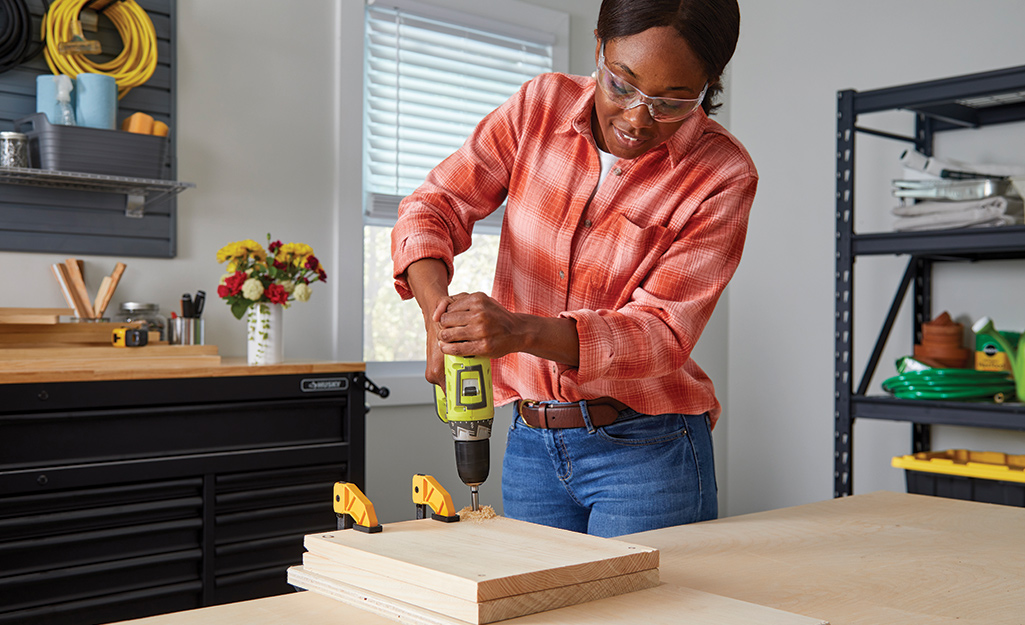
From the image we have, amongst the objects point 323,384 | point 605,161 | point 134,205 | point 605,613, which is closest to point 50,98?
point 134,205

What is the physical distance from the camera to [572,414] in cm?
135

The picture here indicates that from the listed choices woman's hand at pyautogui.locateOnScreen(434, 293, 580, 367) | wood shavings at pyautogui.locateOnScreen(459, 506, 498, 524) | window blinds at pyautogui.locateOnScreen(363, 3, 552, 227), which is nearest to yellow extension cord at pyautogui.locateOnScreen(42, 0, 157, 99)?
window blinds at pyautogui.locateOnScreen(363, 3, 552, 227)

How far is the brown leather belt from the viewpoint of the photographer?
134cm

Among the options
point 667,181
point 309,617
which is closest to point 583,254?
point 667,181

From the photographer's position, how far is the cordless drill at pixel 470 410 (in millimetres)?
1062

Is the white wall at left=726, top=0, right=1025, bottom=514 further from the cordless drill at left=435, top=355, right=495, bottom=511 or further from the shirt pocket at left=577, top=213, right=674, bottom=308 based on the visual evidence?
the cordless drill at left=435, top=355, right=495, bottom=511

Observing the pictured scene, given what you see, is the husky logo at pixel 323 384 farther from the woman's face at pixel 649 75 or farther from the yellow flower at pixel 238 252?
the woman's face at pixel 649 75

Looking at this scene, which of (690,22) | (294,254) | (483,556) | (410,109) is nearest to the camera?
(483,556)

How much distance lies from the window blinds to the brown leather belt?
1.90 metres

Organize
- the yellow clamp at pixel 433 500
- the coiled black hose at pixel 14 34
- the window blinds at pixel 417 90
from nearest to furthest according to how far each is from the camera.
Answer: the yellow clamp at pixel 433 500, the coiled black hose at pixel 14 34, the window blinds at pixel 417 90

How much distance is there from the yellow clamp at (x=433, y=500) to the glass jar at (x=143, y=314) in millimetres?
1655

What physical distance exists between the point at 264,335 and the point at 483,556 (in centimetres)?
179

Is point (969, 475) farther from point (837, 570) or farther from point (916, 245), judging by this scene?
point (837, 570)

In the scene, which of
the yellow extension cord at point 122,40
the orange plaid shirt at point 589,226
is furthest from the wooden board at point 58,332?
the orange plaid shirt at point 589,226
